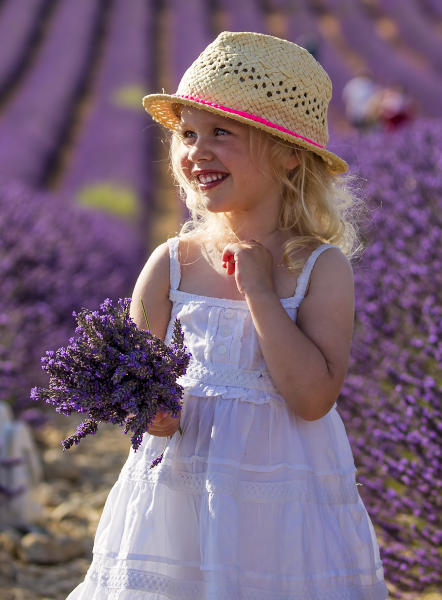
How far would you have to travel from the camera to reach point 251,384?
5.89 feet

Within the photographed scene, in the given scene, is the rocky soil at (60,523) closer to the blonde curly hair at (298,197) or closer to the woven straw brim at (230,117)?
the blonde curly hair at (298,197)

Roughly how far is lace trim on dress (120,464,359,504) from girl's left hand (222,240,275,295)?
367 mm

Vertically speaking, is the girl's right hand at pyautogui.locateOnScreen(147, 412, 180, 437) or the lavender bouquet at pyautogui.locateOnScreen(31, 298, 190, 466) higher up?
the lavender bouquet at pyautogui.locateOnScreen(31, 298, 190, 466)

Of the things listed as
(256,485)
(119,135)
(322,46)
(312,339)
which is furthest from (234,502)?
(322,46)

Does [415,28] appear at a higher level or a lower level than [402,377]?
higher


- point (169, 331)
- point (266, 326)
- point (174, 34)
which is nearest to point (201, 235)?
point (169, 331)

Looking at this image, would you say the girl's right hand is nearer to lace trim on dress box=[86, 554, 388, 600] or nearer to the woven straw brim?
lace trim on dress box=[86, 554, 388, 600]

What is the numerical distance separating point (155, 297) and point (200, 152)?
1.07 ft

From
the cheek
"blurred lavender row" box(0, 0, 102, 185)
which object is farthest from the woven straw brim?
"blurred lavender row" box(0, 0, 102, 185)

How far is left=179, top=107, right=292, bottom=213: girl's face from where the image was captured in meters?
1.81

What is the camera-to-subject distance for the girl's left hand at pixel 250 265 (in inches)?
68.4

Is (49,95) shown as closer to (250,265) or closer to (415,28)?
(415,28)

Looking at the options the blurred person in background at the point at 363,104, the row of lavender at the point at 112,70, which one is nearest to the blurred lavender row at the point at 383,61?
the row of lavender at the point at 112,70

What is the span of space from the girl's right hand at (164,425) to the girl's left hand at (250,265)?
0.28 meters
